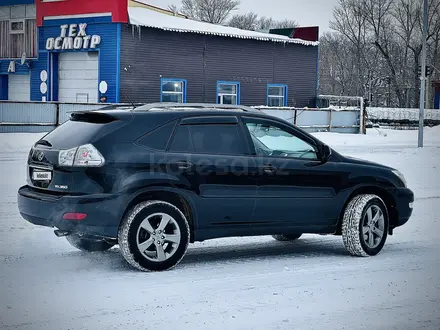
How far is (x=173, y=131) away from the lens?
783 centimetres

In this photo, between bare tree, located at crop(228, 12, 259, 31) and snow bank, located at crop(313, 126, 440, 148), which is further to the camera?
bare tree, located at crop(228, 12, 259, 31)

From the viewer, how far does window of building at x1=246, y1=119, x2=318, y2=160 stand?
831cm

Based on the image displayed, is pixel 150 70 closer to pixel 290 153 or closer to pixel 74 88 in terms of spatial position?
pixel 74 88

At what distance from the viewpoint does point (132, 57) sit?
114ft

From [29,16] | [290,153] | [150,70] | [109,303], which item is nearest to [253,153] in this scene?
[290,153]

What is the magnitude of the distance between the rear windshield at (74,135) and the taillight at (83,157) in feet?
0.27

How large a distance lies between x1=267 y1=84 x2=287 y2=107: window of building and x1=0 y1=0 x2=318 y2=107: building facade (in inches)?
2.2

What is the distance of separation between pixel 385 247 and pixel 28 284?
4.51 meters

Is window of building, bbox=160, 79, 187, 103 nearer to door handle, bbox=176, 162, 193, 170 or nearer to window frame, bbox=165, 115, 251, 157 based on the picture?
window frame, bbox=165, 115, 251, 157

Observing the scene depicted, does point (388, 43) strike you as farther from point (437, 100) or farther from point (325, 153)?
point (325, 153)

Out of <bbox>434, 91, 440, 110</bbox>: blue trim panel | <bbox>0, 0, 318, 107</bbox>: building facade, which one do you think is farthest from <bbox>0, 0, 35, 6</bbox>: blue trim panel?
<bbox>434, 91, 440, 110</bbox>: blue trim panel

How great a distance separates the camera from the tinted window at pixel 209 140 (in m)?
7.84

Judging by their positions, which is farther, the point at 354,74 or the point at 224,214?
the point at 354,74

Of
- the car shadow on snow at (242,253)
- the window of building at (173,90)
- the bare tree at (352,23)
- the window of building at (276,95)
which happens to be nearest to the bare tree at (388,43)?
the bare tree at (352,23)
